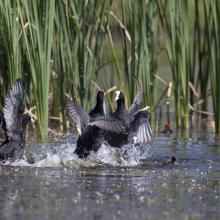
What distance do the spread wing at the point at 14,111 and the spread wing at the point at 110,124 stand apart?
0.92 metres

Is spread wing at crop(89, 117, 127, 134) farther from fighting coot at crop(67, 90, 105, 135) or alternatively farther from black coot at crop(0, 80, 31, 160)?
black coot at crop(0, 80, 31, 160)

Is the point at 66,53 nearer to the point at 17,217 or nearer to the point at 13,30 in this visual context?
the point at 13,30

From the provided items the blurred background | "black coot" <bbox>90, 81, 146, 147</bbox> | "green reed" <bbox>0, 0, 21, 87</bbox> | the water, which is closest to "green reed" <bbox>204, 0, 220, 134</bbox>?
the blurred background

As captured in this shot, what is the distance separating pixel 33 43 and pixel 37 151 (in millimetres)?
1429

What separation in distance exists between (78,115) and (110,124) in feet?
1.49

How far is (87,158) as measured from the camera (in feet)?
35.8

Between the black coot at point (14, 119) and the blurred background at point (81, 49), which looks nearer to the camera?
the black coot at point (14, 119)

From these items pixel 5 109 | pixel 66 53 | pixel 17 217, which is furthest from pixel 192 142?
pixel 17 217

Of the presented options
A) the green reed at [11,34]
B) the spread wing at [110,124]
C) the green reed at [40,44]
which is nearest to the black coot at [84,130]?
the spread wing at [110,124]

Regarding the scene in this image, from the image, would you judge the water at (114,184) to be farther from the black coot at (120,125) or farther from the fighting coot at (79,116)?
the fighting coot at (79,116)

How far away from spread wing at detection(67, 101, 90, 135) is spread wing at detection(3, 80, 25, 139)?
61 centimetres

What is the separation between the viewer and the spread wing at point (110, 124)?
10.5 meters

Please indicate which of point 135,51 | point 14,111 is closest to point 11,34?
point 14,111

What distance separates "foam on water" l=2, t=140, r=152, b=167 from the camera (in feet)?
34.1
